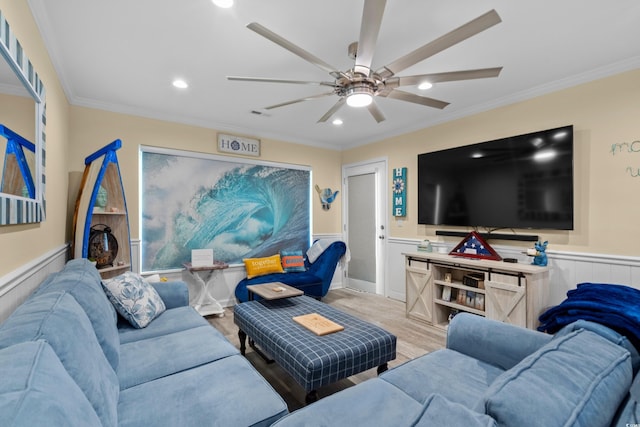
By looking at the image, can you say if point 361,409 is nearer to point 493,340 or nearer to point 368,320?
point 493,340

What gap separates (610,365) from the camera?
31.1 inches

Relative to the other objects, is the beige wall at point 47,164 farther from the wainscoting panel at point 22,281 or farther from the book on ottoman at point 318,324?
the book on ottoman at point 318,324

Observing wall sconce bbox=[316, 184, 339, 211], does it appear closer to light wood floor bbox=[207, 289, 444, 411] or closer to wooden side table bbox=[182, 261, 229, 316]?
light wood floor bbox=[207, 289, 444, 411]

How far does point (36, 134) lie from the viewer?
5.74ft

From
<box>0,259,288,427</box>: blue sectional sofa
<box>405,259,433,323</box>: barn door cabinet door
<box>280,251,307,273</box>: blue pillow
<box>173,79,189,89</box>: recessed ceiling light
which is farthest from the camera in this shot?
<box>280,251,307,273</box>: blue pillow

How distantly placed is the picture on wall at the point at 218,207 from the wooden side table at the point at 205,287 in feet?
0.87

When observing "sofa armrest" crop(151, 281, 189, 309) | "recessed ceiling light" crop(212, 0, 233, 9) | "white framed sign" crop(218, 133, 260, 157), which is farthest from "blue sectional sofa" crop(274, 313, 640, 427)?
"white framed sign" crop(218, 133, 260, 157)

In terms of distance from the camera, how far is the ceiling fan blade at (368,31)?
1339 mm

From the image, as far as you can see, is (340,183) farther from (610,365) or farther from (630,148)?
(610,365)

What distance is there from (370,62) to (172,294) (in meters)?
2.47

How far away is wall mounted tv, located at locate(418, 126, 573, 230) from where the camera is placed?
9.38ft

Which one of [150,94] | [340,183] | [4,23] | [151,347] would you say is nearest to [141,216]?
[150,94]

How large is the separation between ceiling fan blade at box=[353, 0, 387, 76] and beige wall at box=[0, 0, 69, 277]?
1.63 metres

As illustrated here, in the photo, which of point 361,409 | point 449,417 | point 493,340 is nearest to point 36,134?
point 361,409
